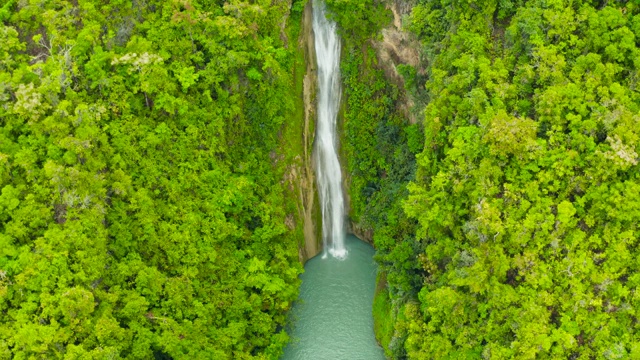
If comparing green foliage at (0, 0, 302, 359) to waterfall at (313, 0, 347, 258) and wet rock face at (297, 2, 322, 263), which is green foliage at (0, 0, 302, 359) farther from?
waterfall at (313, 0, 347, 258)

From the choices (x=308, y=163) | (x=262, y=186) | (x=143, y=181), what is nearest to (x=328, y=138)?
(x=308, y=163)

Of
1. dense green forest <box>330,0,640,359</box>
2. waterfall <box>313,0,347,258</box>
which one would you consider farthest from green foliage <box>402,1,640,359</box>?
waterfall <box>313,0,347,258</box>

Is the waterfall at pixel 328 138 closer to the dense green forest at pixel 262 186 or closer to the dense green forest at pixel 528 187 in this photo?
the dense green forest at pixel 262 186

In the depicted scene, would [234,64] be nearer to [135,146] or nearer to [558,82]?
[135,146]

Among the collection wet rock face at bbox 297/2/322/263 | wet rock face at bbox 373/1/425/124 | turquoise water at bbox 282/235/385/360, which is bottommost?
turquoise water at bbox 282/235/385/360

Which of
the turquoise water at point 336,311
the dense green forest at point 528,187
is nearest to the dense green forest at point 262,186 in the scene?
the dense green forest at point 528,187

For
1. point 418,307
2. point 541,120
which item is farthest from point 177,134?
point 541,120
